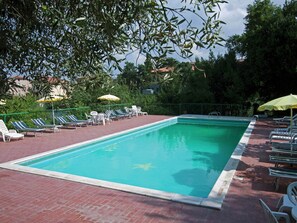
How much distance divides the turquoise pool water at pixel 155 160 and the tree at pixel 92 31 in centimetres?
610

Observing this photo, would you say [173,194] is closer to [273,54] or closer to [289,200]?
[289,200]

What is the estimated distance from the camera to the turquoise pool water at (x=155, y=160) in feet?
28.0

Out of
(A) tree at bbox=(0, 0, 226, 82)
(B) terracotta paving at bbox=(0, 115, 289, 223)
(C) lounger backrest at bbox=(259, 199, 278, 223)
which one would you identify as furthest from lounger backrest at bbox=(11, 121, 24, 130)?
(C) lounger backrest at bbox=(259, 199, 278, 223)

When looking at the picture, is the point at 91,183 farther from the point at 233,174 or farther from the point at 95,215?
the point at 233,174

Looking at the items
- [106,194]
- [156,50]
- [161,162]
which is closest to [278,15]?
[161,162]

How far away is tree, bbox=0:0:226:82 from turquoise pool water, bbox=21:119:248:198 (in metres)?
6.10

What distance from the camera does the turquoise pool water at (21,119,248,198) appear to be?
855cm

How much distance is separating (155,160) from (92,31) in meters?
9.31

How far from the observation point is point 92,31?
2051 millimetres

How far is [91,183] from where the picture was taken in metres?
6.56

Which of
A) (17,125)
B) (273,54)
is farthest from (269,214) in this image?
(273,54)

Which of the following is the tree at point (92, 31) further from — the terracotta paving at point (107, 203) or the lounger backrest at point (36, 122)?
the lounger backrest at point (36, 122)

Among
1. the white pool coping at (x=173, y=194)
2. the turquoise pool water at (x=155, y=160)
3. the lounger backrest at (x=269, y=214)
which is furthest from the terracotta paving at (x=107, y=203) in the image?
the turquoise pool water at (x=155, y=160)

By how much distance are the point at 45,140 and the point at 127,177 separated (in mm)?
→ 5520
